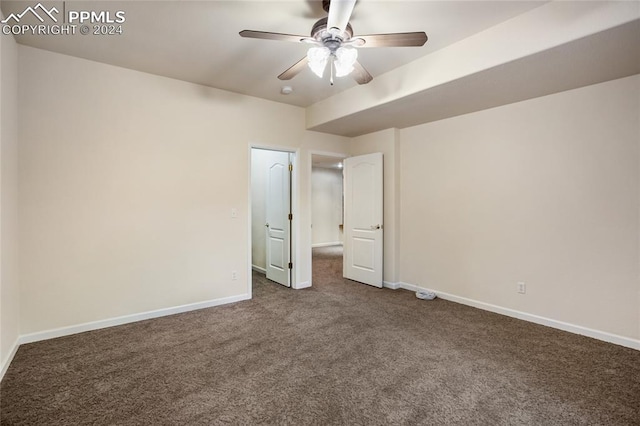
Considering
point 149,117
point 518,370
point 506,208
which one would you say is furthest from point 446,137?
point 149,117

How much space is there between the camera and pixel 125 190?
3.24 metres

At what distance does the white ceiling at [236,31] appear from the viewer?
2.21 m

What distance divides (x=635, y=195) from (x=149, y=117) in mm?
4824

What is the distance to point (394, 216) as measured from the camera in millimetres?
4637

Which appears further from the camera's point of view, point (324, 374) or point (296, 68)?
point (296, 68)

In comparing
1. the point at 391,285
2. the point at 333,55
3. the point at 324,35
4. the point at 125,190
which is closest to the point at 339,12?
the point at 324,35

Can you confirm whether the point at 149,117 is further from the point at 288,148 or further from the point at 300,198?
the point at 300,198

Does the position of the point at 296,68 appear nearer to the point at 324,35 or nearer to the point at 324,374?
the point at 324,35

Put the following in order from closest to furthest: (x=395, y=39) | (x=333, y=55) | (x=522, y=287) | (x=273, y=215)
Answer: (x=395, y=39), (x=333, y=55), (x=522, y=287), (x=273, y=215)

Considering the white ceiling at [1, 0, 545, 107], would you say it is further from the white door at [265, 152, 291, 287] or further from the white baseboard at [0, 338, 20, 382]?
the white baseboard at [0, 338, 20, 382]

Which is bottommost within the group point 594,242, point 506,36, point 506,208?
point 594,242

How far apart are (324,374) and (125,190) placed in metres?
2.74
